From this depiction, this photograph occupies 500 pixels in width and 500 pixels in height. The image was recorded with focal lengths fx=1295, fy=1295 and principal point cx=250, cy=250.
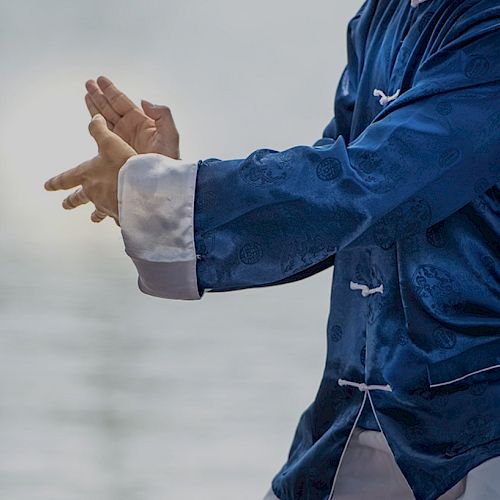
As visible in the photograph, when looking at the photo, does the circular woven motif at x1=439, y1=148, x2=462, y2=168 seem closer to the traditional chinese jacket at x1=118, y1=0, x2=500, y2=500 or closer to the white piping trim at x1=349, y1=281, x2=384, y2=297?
the traditional chinese jacket at x1=118, y1=0, x2=500, y2=500

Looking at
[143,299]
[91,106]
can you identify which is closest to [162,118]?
[91,106]

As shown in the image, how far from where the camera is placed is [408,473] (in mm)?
1252

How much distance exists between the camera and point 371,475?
130 cm

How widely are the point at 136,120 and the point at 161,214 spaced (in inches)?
8.9

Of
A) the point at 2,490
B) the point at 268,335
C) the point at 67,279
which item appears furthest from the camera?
the point at 67,279

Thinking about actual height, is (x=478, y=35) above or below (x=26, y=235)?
below

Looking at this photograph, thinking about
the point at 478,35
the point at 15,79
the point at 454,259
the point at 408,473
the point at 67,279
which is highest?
the point at 15,79

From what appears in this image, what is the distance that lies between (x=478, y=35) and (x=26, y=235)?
317 centimetres

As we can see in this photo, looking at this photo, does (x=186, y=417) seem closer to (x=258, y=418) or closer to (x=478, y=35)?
(x=258, y=418)

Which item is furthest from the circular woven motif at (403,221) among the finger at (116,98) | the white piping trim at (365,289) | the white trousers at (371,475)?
the finger at (116,98)

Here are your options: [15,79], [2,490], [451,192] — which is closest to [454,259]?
[451,192]

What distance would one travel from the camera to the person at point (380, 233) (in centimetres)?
115

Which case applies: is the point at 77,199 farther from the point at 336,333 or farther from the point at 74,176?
the point at 336,333

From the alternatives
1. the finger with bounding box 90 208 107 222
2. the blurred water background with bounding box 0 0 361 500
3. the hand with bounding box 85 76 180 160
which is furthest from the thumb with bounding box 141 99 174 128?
the blurred water background with bounding box 0 0 361 500
